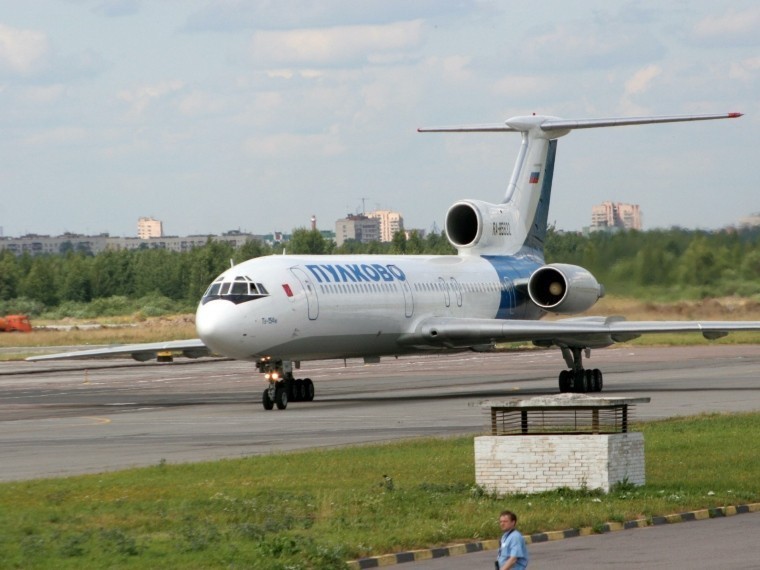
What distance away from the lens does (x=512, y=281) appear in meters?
45.0

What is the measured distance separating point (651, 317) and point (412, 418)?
20471 millimetres

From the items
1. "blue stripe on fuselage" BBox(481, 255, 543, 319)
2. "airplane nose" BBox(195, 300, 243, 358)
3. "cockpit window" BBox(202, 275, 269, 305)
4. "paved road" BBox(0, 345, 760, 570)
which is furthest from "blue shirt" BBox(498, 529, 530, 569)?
"blue stripe on fuselage" BBox(481, 255, 543, 319)

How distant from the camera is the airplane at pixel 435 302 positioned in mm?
34438

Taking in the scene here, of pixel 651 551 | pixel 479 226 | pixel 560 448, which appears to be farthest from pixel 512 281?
pixel 651 551

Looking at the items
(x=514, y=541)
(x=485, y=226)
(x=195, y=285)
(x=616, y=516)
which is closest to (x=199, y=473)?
(x=616, y=516)

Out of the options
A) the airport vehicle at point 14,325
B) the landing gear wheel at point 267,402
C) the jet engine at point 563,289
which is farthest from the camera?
the airport vehicle at point 14,325

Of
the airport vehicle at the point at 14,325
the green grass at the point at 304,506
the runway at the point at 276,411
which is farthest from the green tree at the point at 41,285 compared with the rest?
the green grass at the point at 304,506

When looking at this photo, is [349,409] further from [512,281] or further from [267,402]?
[512,281]

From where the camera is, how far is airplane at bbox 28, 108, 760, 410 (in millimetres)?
34438

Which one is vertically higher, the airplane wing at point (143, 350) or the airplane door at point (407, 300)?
the airplane door at point (407, 300)

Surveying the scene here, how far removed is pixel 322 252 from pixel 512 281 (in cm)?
7274

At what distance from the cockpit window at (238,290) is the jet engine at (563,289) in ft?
35.7

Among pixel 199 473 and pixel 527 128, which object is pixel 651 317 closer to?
pixel 527 128

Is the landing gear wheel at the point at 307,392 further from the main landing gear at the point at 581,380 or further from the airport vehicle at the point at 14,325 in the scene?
the airport vehicle at the point at 14,325
